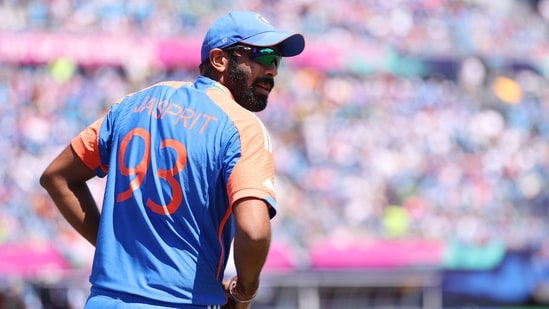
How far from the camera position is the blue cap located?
3.51 metres

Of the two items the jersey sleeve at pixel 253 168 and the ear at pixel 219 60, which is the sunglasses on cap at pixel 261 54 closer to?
the ear at pixel 219 60

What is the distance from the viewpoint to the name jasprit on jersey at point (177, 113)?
3.37 meters

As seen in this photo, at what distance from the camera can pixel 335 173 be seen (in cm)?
1675

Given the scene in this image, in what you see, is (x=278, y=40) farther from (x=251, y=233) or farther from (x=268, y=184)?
(x=251, y=233)

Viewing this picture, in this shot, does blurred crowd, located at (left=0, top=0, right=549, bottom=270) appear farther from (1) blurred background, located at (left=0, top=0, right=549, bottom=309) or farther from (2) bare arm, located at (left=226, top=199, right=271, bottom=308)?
(2) bare arm, located at (left=226, top=199, right=271, bottom=308)

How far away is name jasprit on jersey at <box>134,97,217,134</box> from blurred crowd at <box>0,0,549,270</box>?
10.2 metres

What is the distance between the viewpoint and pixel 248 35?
3.51 m

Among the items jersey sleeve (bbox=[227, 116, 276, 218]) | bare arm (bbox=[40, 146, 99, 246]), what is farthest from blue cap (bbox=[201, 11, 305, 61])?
bare arm (bbox=[40, 146, 99, 246])

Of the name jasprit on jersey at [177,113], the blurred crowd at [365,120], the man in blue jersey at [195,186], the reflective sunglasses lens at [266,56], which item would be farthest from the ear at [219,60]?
the blurred crowd at [365,120]

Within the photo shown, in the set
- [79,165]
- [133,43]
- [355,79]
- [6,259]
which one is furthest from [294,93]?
[79,165]

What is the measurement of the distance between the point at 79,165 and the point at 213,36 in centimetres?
65

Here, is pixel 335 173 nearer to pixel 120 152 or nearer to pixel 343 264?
pixel 343 264

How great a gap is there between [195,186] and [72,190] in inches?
25.3

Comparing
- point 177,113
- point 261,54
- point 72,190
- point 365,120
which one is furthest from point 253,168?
point 365,120
